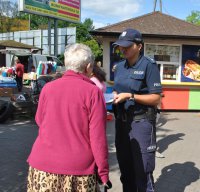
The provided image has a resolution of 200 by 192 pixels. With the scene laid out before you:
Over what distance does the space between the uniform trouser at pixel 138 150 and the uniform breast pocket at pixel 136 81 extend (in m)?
0.33

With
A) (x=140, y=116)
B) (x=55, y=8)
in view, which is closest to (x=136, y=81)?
(x=140, y=116)

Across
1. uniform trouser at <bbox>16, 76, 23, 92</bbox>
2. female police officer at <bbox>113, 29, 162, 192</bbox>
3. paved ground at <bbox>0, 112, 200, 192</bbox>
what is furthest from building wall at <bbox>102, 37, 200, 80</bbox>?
uniform trouser at <bbox>16, 76, 23, 92</bbox>

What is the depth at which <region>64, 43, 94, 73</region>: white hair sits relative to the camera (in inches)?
101

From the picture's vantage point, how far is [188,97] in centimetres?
1185

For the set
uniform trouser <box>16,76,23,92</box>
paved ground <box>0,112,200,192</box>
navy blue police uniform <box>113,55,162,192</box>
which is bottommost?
paved ground <box>0,112,200,192</box>

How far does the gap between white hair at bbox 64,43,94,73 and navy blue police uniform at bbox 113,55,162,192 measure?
2.69 ft

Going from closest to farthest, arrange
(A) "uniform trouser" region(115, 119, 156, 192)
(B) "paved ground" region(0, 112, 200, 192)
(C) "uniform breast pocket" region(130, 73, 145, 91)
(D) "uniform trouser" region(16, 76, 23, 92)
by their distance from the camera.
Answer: (C) "uniform breast pocket" region(130, 73, 145, 91), (A) "uniform trouser" region(115, 119, 156, 192), (B) "paved ground" region(0, 112, 200, 192), (D) "uniform trouser" region(16, 76, 23, 92)

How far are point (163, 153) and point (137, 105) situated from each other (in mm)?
3590

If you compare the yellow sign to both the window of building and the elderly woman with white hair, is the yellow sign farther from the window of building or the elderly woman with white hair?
the elderly woman with white hair

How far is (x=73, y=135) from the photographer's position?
249 cm

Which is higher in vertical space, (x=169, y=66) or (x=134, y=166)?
(x=169, y=66)

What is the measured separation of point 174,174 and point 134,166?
7.04ft

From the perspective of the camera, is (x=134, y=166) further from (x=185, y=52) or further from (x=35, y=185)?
(x=185, y=52)

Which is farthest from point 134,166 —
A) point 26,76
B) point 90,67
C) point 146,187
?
point 26,76
